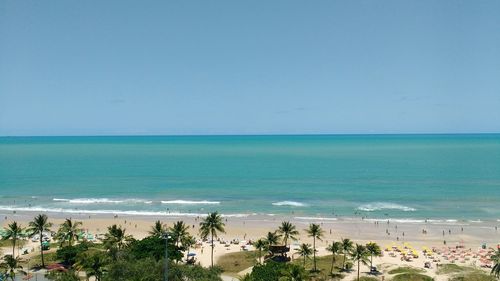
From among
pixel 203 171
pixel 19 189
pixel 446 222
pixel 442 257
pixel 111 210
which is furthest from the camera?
pixel 203 171

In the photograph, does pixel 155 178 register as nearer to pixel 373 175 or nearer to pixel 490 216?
pixel 373 175

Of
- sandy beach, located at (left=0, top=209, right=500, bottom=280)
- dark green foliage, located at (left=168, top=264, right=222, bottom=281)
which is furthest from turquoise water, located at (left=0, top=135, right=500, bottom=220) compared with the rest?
dark green foliage, located at (left=168, top=264, right=222, bottom=281)

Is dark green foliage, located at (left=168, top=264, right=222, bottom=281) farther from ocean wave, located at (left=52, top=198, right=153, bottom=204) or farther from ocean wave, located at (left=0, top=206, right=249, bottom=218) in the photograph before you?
ocean wave, located at (left=52, top=198, right=153, bottom=204)

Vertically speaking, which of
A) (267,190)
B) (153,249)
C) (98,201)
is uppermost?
(153,249)

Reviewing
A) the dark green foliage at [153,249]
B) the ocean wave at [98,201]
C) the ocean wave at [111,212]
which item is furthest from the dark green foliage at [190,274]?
the ocean wave at [98,201]

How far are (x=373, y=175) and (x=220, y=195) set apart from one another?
211 ft

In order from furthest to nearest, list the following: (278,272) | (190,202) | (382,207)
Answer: (190,202), (382,207), (278,272)

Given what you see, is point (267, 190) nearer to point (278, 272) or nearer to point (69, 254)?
point (69, 254)

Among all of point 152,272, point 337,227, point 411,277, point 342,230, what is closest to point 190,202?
point 337,227

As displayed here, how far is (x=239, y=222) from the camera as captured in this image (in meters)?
84.4

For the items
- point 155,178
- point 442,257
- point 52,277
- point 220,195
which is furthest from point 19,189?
point 442,257

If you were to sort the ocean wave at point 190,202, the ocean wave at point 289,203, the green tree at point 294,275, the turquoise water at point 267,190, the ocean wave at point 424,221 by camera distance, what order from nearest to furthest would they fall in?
the green tree at point 294,275 < the ocean wave at point 424,221 < the turquoise water at point 267,190 < the ocean wave at point 289,203 < the ocean wave at point 190,202

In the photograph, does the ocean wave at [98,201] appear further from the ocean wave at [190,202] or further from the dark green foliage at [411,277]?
the dark green foliage at [411,277]

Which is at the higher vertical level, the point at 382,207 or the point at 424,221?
the point at 382,207
